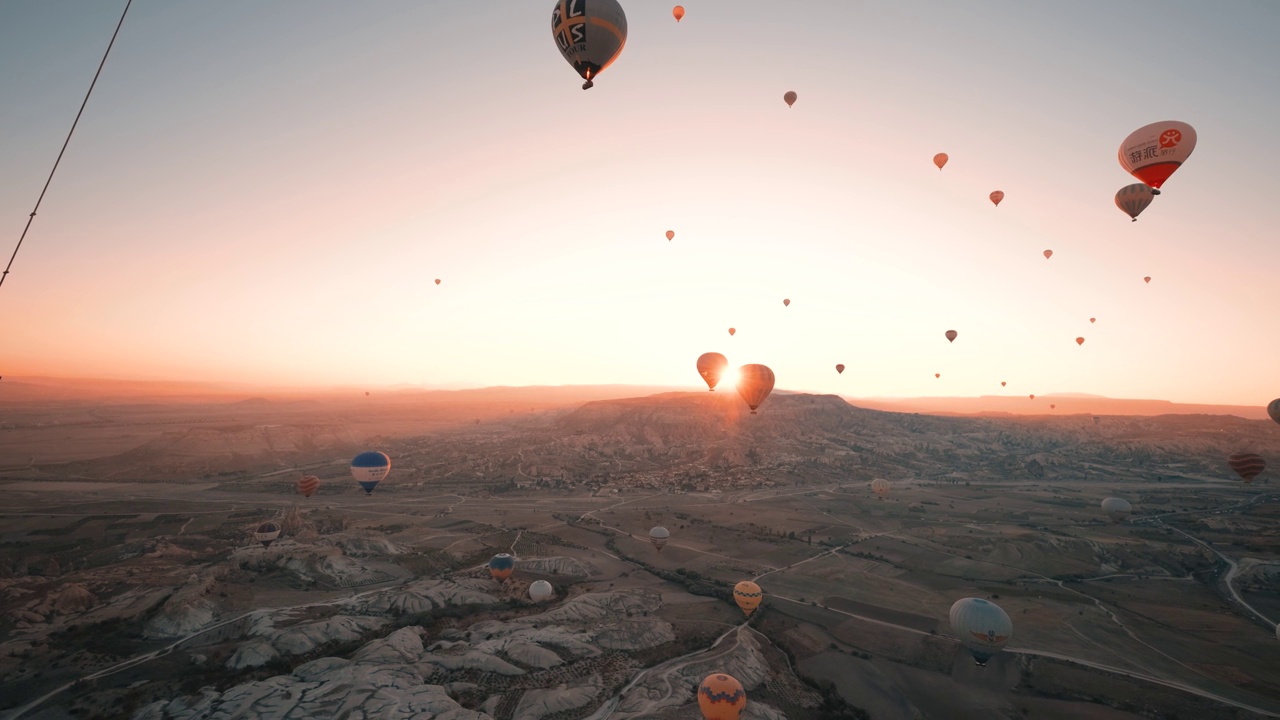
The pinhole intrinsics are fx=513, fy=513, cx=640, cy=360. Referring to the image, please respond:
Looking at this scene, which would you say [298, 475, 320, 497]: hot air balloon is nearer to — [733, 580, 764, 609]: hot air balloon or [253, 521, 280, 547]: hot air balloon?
[253, 521, 280, 547]: hot air balloon

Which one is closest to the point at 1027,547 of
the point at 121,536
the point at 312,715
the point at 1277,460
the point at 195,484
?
the point at 312,715

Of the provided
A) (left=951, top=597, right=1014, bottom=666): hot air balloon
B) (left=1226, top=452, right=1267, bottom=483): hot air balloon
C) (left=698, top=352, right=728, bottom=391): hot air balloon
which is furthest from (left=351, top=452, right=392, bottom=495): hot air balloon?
(left=1226, top=452, right=1267, bottom=483): hot air balloon

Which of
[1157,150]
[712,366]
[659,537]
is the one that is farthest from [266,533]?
[1157,150]

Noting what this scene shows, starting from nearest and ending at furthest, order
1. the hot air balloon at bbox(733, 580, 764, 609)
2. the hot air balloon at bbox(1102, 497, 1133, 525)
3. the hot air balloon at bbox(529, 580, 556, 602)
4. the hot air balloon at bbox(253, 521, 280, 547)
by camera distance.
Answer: the hot air balloon at bbox(733, 580, 764, 609), the hot air balloon at bbox(529, 580, 556, 602), the hot air balloon at bbox(253, 521, 280, 547), the hot air balloon at bbox(1102, 497, 1133, 525)

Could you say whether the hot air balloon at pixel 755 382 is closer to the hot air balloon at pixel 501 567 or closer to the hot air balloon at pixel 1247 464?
the hot air balloon at pixel 501 567

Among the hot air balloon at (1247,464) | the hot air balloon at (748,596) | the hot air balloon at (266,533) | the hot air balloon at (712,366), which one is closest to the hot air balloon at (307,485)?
the hot air balloon at (266,533)

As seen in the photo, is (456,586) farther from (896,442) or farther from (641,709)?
(896,442)
